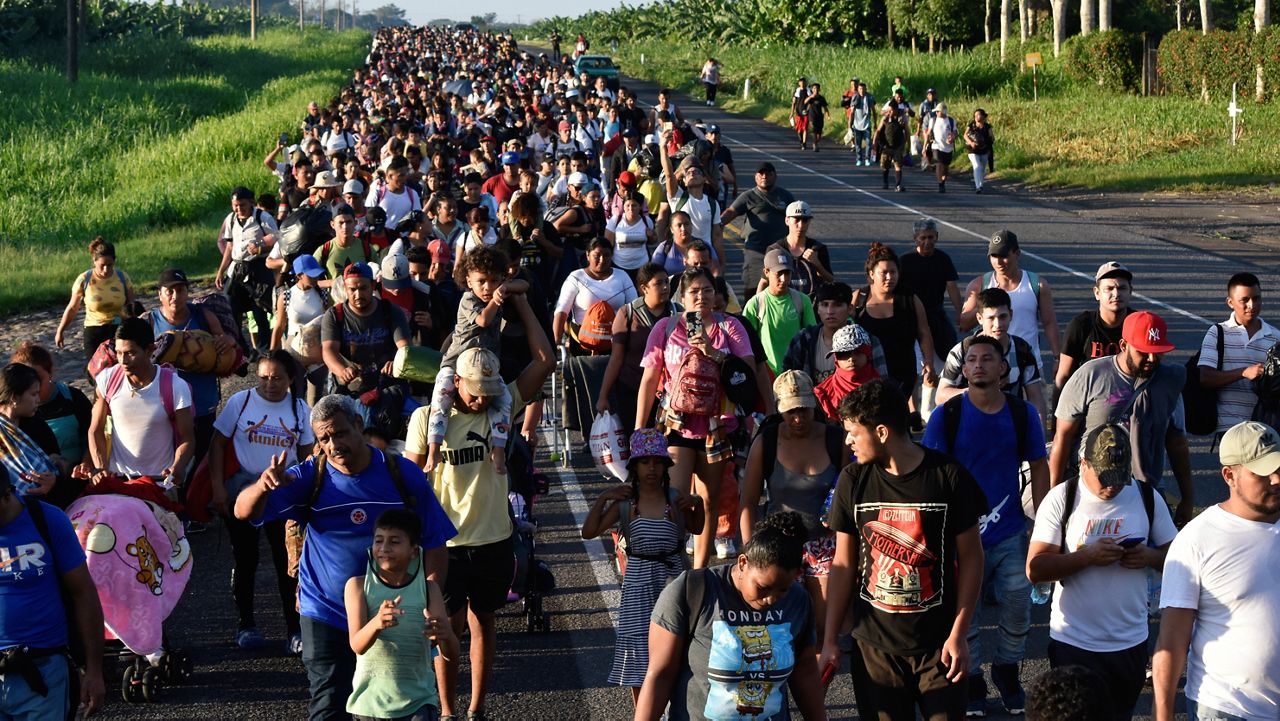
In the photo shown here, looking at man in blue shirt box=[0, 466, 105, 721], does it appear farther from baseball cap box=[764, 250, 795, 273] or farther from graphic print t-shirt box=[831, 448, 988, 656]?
baseball cap box=[764, 250, 795, 273]

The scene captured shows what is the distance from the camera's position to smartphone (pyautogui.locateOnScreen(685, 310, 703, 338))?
363 inches

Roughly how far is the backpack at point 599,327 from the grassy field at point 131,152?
40.3ft

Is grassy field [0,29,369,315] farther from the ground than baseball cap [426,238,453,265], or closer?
farther from the ground

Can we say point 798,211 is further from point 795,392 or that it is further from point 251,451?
point 251,451

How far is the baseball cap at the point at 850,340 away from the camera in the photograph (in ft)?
28.4

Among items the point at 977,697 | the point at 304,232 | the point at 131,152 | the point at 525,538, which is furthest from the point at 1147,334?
the point at 131,152

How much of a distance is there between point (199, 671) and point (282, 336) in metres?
4.43

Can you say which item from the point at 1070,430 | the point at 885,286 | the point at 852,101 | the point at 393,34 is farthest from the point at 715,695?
the point at 393,34

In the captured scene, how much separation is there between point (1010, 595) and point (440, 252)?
6704 millimetres

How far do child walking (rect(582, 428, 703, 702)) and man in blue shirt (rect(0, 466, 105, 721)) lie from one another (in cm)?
220

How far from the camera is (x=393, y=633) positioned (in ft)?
19.9

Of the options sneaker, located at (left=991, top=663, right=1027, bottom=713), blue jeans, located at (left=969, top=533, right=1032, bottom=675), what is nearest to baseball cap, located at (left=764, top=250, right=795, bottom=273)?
blue jeans, located at (left=969, top=533, right=1032, bottom=675)

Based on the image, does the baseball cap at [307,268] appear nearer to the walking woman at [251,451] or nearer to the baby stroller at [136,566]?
the walking woman at [251,451]

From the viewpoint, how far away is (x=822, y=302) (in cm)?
923
